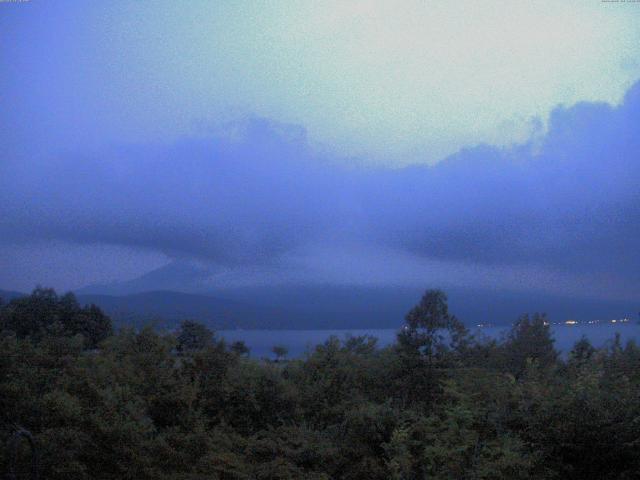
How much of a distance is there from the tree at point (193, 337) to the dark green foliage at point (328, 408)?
0.06 m

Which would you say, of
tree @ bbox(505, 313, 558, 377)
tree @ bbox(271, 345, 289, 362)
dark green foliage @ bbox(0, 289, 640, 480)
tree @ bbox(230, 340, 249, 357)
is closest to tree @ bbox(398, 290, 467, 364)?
dark green foliage @ bbox(0, 289, 640, 480)

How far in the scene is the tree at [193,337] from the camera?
410 inches

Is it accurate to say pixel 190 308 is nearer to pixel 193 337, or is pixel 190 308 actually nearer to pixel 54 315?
pixel 54 315

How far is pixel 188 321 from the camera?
42.1 feet

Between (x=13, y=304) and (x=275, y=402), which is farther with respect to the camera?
(x=13, y=304)

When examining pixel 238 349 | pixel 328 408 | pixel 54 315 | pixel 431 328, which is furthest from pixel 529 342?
pixel 54 315

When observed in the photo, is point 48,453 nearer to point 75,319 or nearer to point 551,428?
point 551,428

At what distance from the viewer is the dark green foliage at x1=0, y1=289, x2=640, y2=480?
645 cm

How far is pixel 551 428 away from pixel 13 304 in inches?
1032

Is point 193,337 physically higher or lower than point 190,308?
lower

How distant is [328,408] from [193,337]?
12.2ft

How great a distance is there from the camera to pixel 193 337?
11.5 meters

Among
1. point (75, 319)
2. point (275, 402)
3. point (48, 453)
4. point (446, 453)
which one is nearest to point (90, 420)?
point (48, 453)

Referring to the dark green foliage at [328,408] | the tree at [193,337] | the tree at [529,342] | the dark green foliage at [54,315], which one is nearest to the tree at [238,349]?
the dark green foliage at [328,408]
